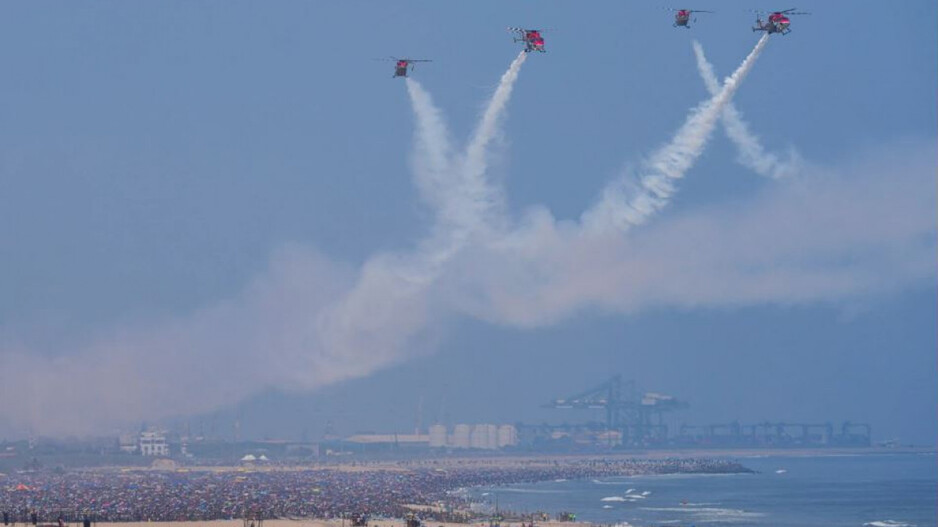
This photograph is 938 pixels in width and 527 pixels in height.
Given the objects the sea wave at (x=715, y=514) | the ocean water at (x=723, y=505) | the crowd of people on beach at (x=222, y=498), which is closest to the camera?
the crowd of people on beach at (x=222, y=498)

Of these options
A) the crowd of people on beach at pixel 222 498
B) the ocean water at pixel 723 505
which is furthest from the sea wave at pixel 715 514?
the crowd of people on beach at pixel 222 498

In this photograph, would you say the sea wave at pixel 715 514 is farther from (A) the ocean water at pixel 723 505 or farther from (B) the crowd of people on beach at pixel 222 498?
(B) the crowd of people on beach at pixel 222 498

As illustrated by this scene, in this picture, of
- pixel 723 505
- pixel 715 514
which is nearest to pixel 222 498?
pixel 715 514

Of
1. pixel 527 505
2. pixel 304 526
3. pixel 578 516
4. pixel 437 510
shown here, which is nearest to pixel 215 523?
pixel 304 526

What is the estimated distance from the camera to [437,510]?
129m

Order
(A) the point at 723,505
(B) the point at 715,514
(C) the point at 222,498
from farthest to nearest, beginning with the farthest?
(A) the point at 723,505 → (B) the point at 715,514 → (C) the point at 222,498

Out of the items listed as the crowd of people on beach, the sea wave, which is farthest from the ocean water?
the crowd of people on beach

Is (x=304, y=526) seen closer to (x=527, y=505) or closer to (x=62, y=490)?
(x=527, y=505)

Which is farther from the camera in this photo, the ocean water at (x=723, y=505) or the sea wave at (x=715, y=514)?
the ocean water at (x=723, y=505)

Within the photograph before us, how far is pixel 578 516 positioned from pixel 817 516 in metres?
26.1

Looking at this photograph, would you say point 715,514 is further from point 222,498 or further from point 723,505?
point 222,498

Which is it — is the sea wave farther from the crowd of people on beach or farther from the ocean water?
the crowd of people on beach

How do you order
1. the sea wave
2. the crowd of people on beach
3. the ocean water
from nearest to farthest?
the crowd of people on beach, the sea wave, the ocean water

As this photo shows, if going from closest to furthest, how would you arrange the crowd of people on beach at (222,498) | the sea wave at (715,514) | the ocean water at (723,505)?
1. the crowd of people on beach at (222,498)
2. the sea wave at (715,514)
3. the ocean water at (723,505)
